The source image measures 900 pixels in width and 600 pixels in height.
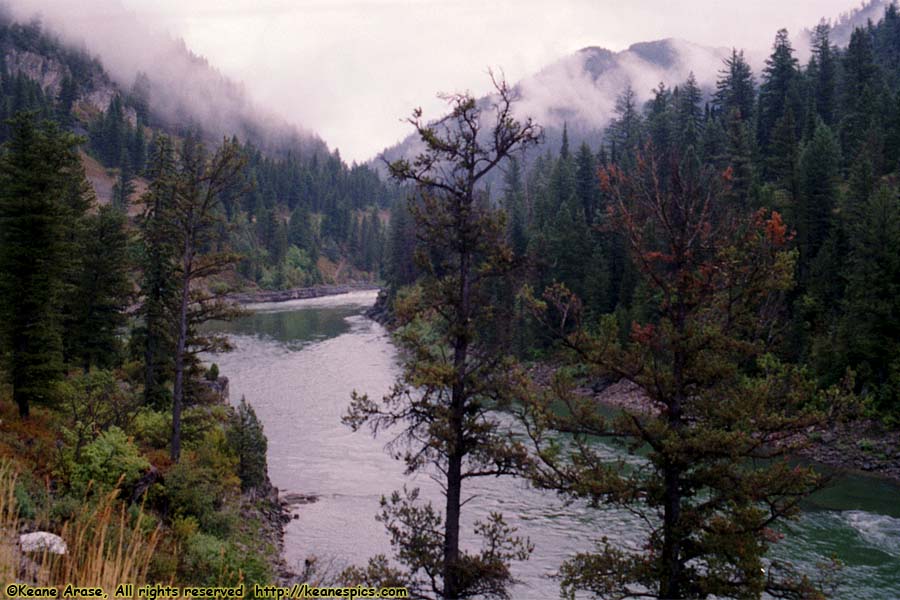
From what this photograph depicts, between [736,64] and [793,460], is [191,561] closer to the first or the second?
[793,460]

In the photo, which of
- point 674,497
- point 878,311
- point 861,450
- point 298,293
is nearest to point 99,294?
point 674,497

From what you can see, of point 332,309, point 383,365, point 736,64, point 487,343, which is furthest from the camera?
point 332,309

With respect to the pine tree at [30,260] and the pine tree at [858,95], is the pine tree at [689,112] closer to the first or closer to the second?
the pine tree at [858,95]

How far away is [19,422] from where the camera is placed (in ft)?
64.0

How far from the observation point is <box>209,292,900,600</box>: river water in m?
20.7

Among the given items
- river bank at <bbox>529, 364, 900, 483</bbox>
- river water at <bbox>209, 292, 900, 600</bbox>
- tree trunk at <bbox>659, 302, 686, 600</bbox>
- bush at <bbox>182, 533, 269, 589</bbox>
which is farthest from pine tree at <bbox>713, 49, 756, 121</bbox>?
bush at <bbox>182, 533, 269, 589</bbox>

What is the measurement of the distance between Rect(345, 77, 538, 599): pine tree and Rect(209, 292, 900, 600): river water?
2.38m

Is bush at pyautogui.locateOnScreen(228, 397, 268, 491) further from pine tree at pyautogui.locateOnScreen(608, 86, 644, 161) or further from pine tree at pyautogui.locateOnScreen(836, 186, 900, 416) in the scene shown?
pine tree at pyautogui.locateOnScreen(608, 86, 644, 161)

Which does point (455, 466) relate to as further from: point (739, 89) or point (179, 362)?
point (739, 89)

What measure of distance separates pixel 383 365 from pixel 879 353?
1377 inches

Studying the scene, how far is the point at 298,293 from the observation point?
126625 mm

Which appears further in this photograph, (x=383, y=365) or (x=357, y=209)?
(x=357, y=209)

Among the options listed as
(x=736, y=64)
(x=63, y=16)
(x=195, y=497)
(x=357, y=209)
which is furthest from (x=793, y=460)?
(x=63, y=16)

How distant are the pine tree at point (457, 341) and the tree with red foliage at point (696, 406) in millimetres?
1475
